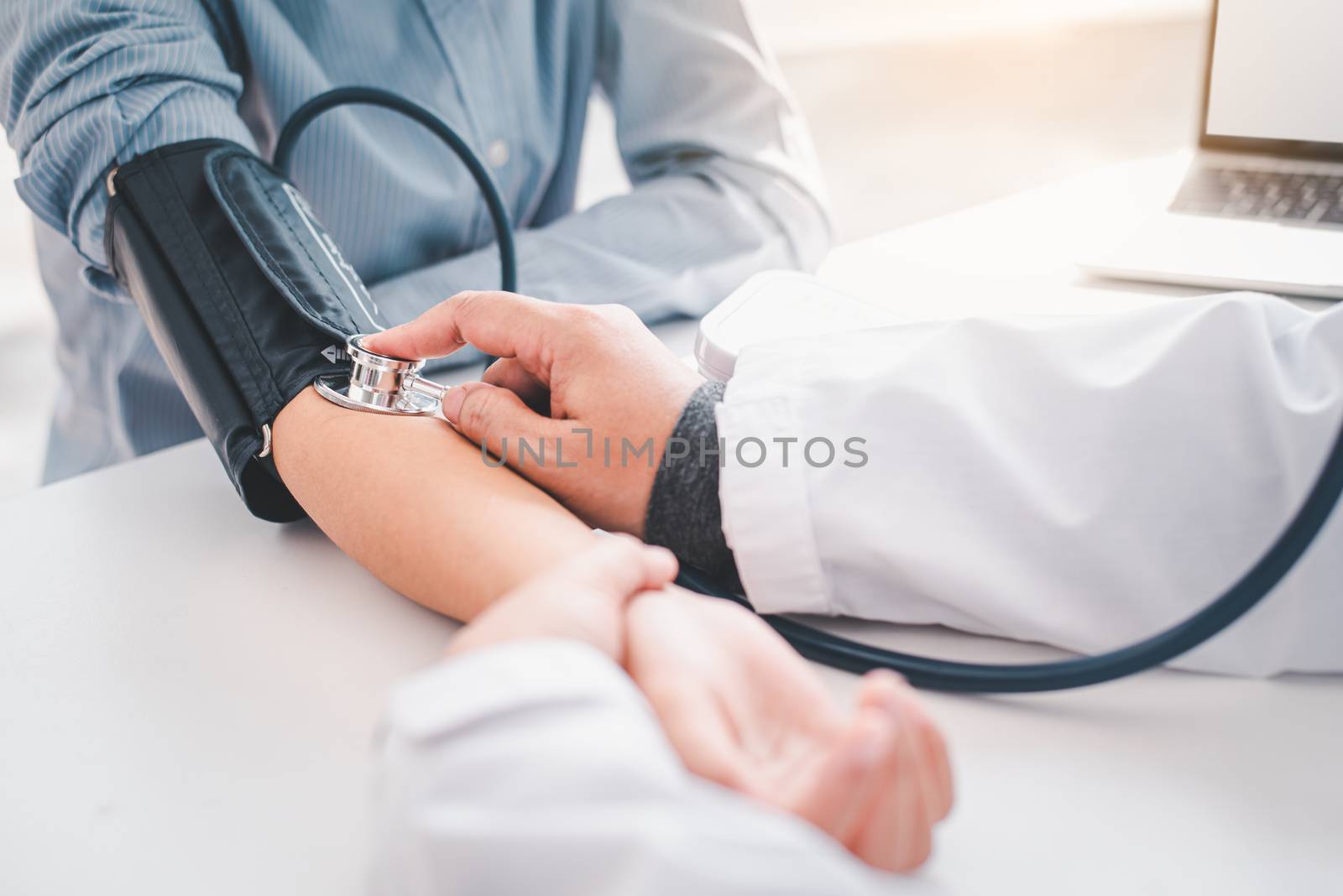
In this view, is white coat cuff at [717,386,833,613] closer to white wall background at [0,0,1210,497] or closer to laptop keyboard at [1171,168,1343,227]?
laptop keyboard at [1171,168,1343,227]

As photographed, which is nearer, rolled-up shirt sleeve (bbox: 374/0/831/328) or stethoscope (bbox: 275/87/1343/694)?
stethoscope (bbox: 275/87/1343/694)

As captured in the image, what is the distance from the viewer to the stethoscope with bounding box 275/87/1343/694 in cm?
36

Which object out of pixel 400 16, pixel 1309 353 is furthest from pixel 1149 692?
pixel 400 16

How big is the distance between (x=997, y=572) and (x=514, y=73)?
75 centimetres

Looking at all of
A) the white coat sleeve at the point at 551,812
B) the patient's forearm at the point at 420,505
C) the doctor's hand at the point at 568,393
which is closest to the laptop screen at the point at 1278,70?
the doctor's hand at the point at 568,393

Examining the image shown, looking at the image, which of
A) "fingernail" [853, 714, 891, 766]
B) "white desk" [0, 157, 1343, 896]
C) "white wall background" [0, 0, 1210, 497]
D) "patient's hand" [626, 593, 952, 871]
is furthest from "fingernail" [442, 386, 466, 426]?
"white wall background" [0, 0, 1210, 497]

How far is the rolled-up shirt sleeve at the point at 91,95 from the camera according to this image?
670 mm

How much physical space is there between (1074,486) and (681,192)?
59 centimetres

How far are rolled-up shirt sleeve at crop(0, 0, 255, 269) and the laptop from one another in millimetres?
688

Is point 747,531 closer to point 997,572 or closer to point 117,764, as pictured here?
point 997,572

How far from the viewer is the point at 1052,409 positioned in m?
0.45

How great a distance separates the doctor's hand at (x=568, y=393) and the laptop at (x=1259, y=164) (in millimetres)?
440

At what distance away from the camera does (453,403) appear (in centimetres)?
56

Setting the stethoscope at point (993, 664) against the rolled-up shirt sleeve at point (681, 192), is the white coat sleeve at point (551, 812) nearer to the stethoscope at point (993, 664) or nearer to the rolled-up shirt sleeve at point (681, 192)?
the stethoscope at point (993, 664)
